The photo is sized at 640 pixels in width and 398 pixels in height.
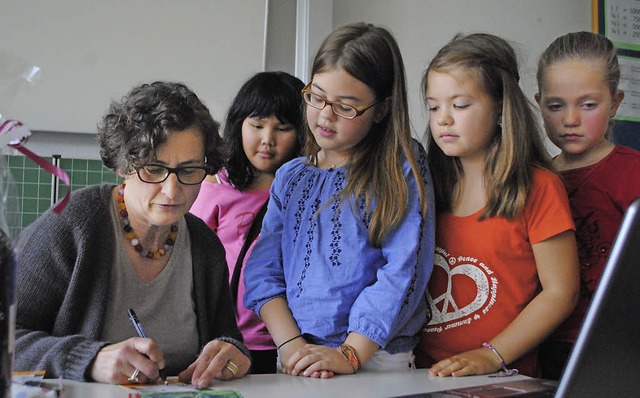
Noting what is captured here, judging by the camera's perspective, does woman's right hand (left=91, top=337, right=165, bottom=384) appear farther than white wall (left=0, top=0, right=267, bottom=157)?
No

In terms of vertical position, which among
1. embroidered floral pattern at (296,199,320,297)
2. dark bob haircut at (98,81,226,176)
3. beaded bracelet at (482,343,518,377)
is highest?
dark bob haircut at (98,81,226,176)

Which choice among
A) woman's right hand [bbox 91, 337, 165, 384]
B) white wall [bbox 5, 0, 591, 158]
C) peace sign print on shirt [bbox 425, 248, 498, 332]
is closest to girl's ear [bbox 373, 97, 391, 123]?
peace sign print on shirt [bbox 425, 248, 498, 332]

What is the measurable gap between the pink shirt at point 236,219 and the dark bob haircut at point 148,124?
0.56 m

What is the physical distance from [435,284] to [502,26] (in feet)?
7.84

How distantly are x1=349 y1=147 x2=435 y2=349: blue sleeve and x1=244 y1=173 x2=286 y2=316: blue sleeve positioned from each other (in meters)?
0.21

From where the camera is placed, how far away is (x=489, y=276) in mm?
1531

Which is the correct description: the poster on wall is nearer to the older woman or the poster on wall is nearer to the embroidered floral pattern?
the embroidered floral pattern

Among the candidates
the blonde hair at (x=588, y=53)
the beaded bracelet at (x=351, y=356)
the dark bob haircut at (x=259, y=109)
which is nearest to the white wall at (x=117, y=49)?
the dark bob haircut at (x=259, y=109)

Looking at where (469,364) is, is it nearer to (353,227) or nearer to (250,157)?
(353,227)

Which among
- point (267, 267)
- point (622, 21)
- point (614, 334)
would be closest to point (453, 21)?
point (622, 21)

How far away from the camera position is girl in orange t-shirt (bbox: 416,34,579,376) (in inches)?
59.2

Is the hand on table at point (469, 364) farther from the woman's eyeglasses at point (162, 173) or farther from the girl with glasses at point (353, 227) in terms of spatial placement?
the woman's eyeglasses at point (162, 173)

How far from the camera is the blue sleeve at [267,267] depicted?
5.12ft

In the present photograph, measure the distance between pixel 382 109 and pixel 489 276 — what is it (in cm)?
43
